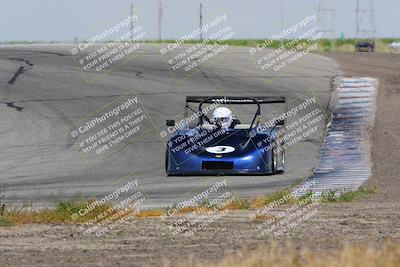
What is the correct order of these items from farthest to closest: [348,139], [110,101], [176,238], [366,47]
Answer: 1. [366,47]
2. [110,101]
3. [348,139]
4. [176,238]

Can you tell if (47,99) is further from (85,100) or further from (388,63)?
(388,63)

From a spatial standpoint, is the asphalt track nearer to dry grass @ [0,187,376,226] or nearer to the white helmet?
the white helmet

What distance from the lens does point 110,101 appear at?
33.0 m

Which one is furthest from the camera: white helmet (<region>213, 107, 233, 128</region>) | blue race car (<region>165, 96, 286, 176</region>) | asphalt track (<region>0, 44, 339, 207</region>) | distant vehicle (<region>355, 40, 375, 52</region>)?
distant vehicle (<region>355, 40, 375, 52</region>)

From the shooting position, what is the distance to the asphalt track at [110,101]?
20734 mm

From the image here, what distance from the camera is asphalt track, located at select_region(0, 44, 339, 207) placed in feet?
68.0

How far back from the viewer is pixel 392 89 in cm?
3556

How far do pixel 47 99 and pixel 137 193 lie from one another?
13.7 meters

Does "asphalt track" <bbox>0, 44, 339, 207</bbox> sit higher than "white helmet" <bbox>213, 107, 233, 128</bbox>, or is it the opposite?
"white helmet" <bbox>213, 107, 233, 128</bbox>

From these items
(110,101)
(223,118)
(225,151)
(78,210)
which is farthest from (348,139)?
(78,210)

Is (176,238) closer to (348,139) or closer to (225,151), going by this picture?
(225,151)

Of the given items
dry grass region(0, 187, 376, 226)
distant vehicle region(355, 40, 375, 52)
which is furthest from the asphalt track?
distant vehicle region(355, 40, 375, 52)

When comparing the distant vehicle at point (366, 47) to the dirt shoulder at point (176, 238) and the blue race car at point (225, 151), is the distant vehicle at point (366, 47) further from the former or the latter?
the dirt shoulder at point (176, 238)

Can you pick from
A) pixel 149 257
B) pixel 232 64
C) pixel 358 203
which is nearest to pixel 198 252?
pixel 149 257
